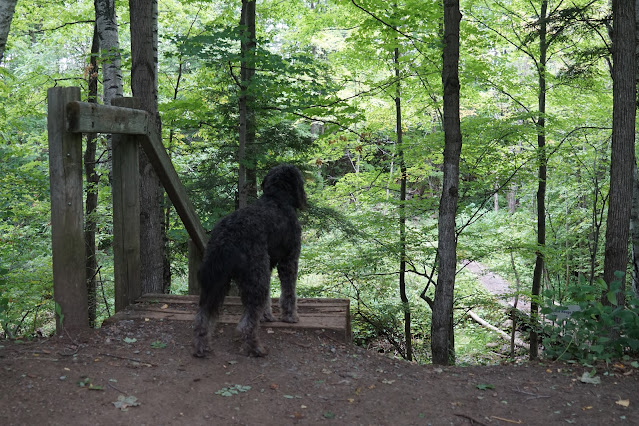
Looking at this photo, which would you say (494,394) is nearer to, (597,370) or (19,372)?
(597,370)

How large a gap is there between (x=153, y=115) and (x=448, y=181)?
3713 millimetres

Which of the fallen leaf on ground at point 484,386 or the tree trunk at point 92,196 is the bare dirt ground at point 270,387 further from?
the tree trunk at point 92,196

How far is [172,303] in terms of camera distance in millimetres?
5383

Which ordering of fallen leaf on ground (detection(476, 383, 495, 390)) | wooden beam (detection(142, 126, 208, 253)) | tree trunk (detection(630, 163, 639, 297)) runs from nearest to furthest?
fallen leaf on ground (detection(476, 383, 495, 390))
wooden beam (detection(142, 126, 208, 253))
tree trunk (detection(630, 163, 639, 297))

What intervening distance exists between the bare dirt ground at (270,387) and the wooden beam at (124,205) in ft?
2.25

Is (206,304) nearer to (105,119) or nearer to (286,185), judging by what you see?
(286,185)

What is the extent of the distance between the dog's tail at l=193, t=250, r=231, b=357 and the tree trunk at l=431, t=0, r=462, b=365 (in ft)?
9.62

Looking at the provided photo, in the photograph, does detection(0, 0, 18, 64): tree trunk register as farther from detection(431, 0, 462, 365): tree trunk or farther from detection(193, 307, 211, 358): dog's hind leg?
detection(431, 0, 462, 365): tree trunk

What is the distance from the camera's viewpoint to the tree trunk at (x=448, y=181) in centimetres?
571

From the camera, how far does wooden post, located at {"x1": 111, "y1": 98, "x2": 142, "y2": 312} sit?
492 centimetres

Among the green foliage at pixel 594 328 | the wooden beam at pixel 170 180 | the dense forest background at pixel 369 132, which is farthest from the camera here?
the dense forest background at pixel 369 132

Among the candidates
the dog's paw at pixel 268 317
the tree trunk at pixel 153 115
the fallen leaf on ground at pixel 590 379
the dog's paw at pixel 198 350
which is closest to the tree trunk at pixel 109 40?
the tree trunk at pixel 153 115

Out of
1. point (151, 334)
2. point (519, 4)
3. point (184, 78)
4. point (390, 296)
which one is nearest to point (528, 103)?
point (519, 4)

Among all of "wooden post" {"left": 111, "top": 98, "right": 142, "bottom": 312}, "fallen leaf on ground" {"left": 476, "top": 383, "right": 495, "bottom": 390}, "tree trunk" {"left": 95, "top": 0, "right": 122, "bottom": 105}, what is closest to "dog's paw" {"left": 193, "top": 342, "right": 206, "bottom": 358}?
"wooden post" {"left": 111, "top": 98, "right": 142, "bottom": 312}
